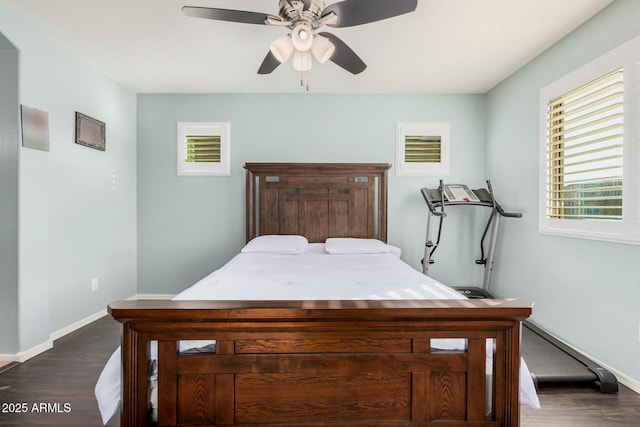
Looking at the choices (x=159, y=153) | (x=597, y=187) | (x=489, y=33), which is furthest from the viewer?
(x=159, y=153)

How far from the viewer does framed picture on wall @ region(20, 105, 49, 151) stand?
2.55m

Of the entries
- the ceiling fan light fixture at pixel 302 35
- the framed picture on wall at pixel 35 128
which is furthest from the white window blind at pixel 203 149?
the ceiling fan light fixture at pixel 302 35

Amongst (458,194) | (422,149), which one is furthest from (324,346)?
(422,149)

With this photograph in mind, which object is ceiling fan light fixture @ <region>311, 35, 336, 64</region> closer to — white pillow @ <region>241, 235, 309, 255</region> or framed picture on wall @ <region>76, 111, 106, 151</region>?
white pillow @ <region>241, 235, 309, 255</region>

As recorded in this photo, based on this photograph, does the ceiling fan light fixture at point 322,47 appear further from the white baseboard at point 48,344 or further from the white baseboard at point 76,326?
the white baseboard at point 76,326

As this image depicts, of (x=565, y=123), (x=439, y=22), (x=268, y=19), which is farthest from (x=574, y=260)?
(x=268, y=19)

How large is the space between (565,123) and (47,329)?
14.8 ft

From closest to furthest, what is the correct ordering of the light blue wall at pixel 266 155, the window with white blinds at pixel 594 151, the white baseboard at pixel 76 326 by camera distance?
the window with white blinds at pixel 594 151 < the white baseboard at pixel 76 326 < the light blue wall at pixel 266 155

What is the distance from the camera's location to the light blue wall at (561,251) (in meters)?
2.24

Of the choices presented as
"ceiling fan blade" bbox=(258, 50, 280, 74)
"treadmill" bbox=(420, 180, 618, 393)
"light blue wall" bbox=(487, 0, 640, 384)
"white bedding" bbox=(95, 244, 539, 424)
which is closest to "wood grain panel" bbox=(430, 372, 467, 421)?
"white bedding" bbox=(95, 244, 539, 424)

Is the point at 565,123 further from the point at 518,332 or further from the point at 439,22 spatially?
the point at 518,332

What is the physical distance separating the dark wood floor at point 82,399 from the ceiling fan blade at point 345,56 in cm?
243

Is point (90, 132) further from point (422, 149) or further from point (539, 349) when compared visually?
point (539, 349)

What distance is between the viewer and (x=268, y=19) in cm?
192
